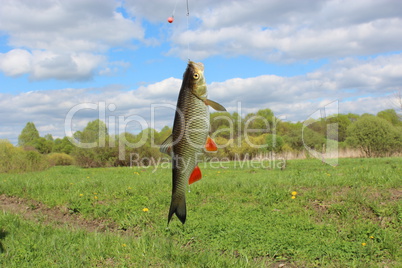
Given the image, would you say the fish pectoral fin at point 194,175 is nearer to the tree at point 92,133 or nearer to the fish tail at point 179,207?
the fish tail at point 179,207

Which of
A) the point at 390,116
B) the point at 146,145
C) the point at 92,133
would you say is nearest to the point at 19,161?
the point at 146,145

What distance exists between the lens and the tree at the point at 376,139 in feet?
80.7

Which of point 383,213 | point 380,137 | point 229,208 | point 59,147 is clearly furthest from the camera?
point 59,147

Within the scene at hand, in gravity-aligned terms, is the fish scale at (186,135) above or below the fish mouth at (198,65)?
below

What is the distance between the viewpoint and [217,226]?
5867 mm

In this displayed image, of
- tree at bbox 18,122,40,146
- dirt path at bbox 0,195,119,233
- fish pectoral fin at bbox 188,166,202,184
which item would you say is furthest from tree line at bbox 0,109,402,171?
tree at bbox 18,122,40,146

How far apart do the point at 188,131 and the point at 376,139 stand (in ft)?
85.0

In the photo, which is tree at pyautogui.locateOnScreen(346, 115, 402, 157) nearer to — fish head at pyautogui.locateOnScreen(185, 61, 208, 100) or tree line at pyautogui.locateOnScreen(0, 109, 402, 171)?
tree line at pyautogui.locateOnScreen(0, 109, 402, 171)

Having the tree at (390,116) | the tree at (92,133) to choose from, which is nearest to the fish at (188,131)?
the tree at (92,133)

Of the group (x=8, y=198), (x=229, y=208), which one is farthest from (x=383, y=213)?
(x=8, y=198)

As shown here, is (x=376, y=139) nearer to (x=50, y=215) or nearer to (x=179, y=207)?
(x=50, y=215)

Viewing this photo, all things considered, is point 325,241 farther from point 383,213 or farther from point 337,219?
point 383,213

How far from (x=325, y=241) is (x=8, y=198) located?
7.58 m

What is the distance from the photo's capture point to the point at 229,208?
680 cm
